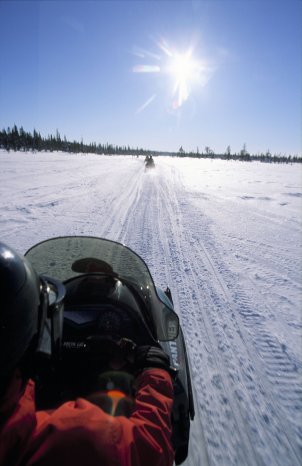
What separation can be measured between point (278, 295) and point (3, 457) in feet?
14.4

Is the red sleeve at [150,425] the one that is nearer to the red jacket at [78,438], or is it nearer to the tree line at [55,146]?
the red jacket at [78,438]

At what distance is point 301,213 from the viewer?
11227 millimetres

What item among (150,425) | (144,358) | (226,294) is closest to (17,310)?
(150,425)

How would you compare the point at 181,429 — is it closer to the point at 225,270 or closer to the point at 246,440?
the point at 246,440

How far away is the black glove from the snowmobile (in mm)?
77

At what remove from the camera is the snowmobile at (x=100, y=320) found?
5.50 feet

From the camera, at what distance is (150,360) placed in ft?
5.15

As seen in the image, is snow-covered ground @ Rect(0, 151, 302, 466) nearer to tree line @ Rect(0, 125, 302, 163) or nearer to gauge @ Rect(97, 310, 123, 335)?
gauge @ Rect(97, 310, 123, 335)

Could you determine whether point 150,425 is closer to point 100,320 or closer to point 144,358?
point 144,358

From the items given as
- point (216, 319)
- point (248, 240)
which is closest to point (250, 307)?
point (216, 319)

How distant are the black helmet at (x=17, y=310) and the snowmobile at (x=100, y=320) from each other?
0.38 feet

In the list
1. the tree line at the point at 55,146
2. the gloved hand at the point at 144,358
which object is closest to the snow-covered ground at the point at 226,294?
the gloved hand at the point at 144,358

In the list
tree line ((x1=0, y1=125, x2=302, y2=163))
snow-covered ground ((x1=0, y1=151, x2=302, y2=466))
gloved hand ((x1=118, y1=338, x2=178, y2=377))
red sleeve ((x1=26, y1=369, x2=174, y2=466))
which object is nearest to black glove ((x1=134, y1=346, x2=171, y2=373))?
gloved hand ((x1=118, y1=338, x2=178, y2=377))

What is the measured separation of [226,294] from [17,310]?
12.4 ft
